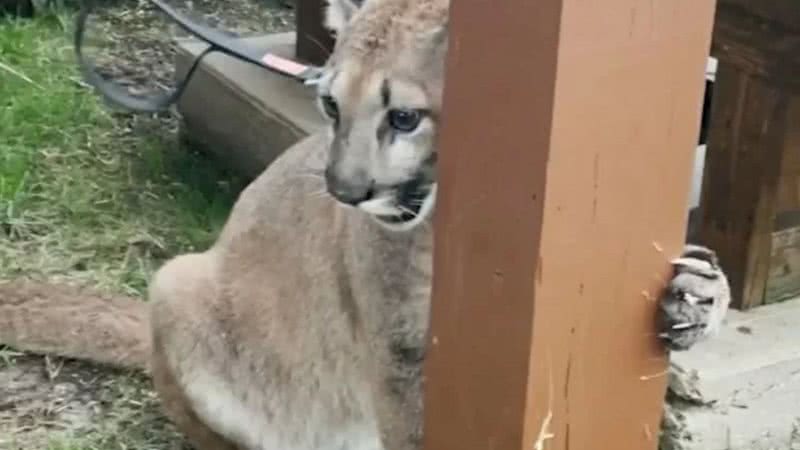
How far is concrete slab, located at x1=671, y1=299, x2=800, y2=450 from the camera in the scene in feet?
8.19

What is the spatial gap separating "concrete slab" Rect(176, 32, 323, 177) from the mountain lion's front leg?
197 cm

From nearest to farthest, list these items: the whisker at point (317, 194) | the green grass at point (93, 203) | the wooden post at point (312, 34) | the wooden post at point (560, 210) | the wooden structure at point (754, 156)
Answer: the wooden post at point (560, 210)
the wooden structure at point (754, 156)
the whisker at point (317, 194)
the green grass at point (93, 203)
the wooden post at point (312, 34)

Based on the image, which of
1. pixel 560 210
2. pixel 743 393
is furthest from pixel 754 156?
pixel 560 210

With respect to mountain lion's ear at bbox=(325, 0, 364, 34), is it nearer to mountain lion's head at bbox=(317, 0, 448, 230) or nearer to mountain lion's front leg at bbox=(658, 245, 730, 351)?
mountain lion's head at bbox=(317, 0, 448, 230)

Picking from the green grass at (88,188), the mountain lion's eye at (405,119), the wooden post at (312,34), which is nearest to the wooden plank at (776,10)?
the mountain lion's eye at (405,119)

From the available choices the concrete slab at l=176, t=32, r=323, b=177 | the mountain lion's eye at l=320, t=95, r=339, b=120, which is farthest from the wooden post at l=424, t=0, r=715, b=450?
the concrete slab at l=176, t=32, r=323, b=177

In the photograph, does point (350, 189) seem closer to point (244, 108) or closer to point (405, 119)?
point (405, 119)

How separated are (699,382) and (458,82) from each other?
1.08m

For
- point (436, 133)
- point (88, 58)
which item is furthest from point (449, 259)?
point (88, 58)

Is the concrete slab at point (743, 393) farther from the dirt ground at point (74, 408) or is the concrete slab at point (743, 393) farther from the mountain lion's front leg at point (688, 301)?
the dirt ground at point (74, 408)

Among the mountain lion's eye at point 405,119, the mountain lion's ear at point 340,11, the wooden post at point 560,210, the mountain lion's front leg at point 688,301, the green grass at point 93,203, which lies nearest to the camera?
the wooden post at point 560,210

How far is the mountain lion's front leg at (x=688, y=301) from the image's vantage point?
1.73 meters

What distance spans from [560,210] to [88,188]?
277cm

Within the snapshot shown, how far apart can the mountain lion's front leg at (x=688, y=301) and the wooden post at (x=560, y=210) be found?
0.03 meters
